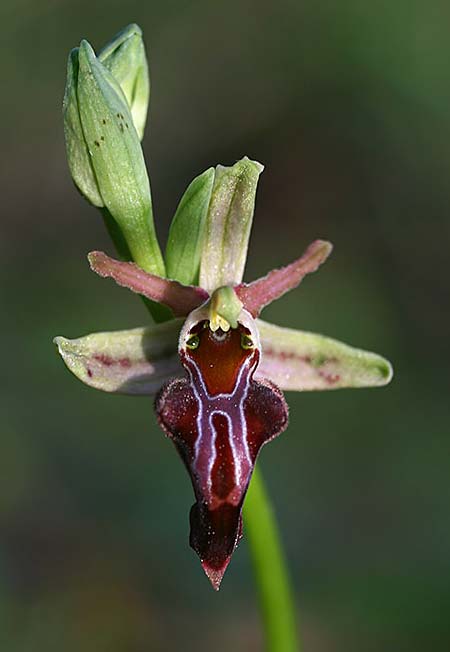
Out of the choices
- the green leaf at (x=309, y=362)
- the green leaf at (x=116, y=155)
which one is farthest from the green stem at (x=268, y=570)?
the green leaf at (x=116, y=155)

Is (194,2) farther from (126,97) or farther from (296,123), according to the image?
(126,97)

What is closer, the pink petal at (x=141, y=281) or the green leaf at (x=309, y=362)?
the pink petal at (x=141, y=281)

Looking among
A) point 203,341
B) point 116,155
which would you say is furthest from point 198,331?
point 116,155

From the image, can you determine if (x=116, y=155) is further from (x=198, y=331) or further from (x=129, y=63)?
(x=198, y=331)

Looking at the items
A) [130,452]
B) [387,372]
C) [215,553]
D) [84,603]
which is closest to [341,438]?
[130,452]

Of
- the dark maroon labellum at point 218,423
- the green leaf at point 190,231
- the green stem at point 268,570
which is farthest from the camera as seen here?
the green stem at point 268,570

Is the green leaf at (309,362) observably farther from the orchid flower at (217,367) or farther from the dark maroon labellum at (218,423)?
the dark maroon labellum at (218,423)
